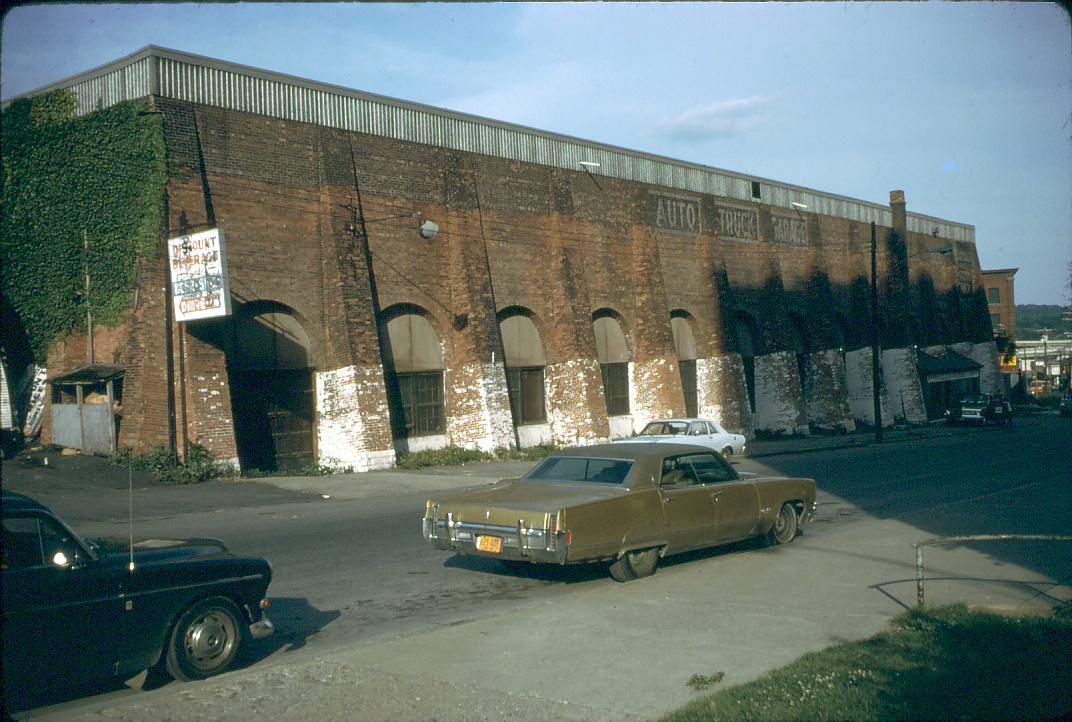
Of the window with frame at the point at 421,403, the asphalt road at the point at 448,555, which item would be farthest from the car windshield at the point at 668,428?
the window with frame at the point at 421,403

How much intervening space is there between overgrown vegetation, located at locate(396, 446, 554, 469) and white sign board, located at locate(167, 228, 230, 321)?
744 cm

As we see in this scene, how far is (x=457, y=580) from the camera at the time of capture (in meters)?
10.7

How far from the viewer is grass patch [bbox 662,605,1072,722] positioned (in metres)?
5.49

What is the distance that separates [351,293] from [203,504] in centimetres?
826

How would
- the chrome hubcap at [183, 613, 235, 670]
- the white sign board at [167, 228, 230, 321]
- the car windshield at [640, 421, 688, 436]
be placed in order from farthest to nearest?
the car windshield at [640, 421, 688, 436]
the white sign board at [167, 228, 230, 321]
the chrome hubcap at [183, 613, 235, 670]

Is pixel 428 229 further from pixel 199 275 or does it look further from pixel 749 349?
pixel 749 349

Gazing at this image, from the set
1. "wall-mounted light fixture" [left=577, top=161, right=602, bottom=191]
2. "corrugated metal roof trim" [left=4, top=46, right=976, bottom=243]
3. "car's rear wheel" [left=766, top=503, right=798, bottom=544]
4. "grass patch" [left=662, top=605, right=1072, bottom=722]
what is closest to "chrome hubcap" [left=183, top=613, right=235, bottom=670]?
"grass patch" [left=662, top=605, right=1072, bottom=722]

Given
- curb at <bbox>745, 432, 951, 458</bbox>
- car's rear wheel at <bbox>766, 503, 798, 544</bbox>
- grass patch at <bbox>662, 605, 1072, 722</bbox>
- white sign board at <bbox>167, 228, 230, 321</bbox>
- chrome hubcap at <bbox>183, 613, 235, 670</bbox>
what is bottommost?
curb at <bbox>745, 432, 951, 458</bbox>

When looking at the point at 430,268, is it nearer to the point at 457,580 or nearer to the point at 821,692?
the point at 457,580

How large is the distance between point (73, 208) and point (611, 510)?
58.4ft

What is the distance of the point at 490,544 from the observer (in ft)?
31.9

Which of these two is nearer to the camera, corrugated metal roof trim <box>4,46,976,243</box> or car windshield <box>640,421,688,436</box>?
corrugated metal roof trim <box>4,46,976,243</box>

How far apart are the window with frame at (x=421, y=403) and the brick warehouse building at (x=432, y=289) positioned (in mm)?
77

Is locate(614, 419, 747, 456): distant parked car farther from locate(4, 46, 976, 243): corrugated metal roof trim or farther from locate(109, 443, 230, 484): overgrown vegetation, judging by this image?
locate(109, 443, 230, 484): overgrown vegetation
